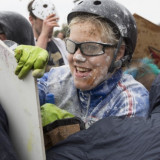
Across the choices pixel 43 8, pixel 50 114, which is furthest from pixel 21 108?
pixel 43 8

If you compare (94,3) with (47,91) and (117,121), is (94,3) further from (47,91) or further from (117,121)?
(117,121)

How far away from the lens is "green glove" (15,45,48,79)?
1.21 meters

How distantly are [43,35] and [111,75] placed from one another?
1738 millimetres

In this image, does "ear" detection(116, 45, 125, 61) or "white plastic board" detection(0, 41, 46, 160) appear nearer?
"white plastic board" detection(0, 41, 46, 160)

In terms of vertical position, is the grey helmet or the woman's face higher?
the grey helmet

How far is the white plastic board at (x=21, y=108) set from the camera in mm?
1237

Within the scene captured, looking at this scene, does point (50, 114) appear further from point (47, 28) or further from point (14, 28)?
point (47, 28)

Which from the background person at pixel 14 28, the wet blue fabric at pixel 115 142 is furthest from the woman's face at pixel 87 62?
the background person at pixel 14 28

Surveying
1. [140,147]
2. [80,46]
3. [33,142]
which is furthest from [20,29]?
[140,147]

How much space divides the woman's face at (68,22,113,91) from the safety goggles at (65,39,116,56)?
0.07 feet

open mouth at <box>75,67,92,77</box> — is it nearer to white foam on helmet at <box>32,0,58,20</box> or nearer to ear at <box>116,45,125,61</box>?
ear at <box>116,45,125,61</box>

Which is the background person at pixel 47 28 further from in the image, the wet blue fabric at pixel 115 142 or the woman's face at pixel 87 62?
the wet blue fabric at pixel 115 142

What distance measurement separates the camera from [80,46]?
1750 millimetres

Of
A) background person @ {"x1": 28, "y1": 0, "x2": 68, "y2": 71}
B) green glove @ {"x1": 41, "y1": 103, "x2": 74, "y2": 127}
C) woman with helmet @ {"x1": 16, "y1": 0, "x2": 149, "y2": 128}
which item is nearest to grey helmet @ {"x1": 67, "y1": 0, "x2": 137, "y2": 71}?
woman with helmet @ {"x1": 16, "y1": 0, "x2": 149, "y2": 128}
